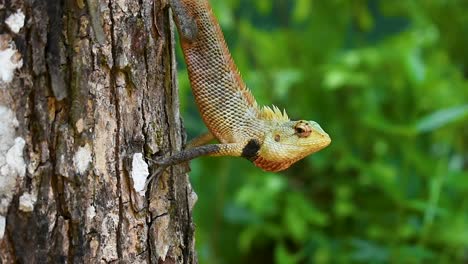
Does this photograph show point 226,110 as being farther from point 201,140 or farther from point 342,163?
point 342,163

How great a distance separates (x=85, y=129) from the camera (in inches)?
67.4

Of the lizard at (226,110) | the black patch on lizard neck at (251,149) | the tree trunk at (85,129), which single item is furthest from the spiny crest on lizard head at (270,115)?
the tree trunk at (85,129)

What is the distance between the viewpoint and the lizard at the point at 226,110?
214 cm

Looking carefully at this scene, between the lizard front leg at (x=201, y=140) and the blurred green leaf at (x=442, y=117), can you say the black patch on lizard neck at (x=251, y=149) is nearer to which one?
the lizard front leg at (x=201, y=140)

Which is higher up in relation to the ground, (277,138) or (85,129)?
(277,138)

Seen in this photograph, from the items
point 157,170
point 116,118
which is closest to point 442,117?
point 157,170

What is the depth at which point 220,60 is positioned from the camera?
85.6 inches

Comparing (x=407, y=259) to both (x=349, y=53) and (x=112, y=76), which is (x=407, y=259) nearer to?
(x=349, y=53)

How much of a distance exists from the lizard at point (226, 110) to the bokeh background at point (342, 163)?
91.5 inches

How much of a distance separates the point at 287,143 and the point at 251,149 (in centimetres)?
13

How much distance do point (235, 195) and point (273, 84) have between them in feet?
2.63

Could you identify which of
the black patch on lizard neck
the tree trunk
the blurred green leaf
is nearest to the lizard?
the black patch on lizard neck

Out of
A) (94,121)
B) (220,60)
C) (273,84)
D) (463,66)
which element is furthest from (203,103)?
(463,66)

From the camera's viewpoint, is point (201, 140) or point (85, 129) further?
point (201, 140)
